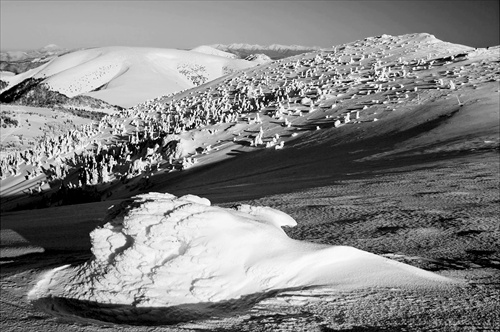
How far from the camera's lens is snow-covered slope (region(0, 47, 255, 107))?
7962 centimetres

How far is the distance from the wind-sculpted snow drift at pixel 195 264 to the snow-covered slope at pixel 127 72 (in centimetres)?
6753

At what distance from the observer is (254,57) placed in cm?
13312

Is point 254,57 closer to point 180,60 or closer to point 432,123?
point 180,60

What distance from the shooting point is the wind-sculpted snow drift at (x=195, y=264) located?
5000mm

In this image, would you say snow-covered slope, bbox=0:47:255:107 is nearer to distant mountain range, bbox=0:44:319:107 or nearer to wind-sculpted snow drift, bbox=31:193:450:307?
distant mountain range, bbox=0:44:319:107

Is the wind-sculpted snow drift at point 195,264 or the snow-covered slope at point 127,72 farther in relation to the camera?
the snow-covered slope at point 127,72

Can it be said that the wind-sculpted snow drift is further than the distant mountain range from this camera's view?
No

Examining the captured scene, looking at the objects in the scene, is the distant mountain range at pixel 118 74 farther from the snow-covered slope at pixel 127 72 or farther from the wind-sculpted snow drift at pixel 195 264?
the wind-sculpted snow drift at pixel 195 264

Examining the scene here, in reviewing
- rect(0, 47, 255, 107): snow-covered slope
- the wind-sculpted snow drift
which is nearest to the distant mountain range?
rect(0, 47, 255, 107): snow-covered slope

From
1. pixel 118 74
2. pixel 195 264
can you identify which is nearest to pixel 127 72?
pixel 118 74

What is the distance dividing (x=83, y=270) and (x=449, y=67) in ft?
85.9

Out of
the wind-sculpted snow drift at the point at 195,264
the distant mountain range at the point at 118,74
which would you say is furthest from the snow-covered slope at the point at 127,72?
the wind-sculpted snow drift at the point at 195,264

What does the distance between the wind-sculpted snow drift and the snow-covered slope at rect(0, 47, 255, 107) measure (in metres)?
67.5

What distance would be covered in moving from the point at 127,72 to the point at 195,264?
92.3 m
